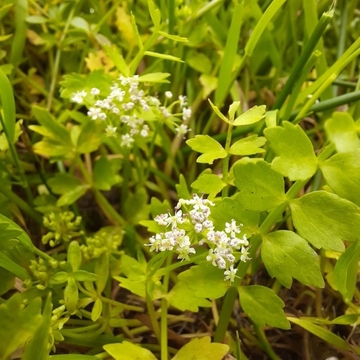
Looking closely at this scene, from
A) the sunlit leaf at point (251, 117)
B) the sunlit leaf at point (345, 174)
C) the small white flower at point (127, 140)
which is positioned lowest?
the small white flower at point (127, 140)

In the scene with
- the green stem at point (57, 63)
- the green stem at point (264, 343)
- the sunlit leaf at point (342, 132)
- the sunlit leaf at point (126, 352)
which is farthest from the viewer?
the green stem at point (57, 63)

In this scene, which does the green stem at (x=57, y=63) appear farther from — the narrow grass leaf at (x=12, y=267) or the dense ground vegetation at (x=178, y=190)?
the narrow grass leaf at (x=12, y=267)

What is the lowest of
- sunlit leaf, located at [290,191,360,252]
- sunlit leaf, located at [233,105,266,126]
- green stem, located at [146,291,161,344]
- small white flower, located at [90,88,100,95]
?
green stem, located at [146,291,161,344]

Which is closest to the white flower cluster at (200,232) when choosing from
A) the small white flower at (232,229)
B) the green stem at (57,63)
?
the small white flower at (232,229)

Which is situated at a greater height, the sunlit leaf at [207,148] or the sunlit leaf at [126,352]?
the sunlit leaf at [207,148]

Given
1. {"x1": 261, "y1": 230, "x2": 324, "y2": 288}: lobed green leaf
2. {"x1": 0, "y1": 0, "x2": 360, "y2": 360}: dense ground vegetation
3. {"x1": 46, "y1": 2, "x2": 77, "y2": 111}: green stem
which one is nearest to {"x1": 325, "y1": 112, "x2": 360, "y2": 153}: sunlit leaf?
{"x1": 0, "y1": 0, "x2": 360, "y2": 360}: dense ground vegetation

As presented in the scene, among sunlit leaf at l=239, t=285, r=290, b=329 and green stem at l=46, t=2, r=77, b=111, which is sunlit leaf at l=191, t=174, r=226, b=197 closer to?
sunlit leaf at l=239, t=285, r=290, b=329

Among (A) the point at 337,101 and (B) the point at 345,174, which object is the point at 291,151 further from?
(A) the point at 337,101
